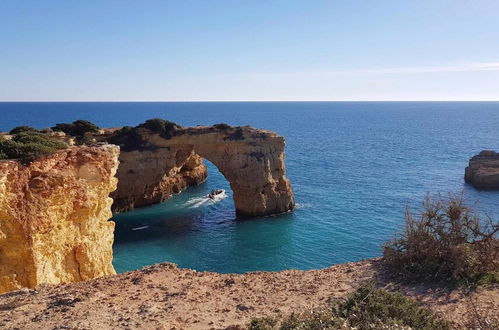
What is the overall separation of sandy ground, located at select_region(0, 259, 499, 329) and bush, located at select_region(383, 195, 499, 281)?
0.83 meters

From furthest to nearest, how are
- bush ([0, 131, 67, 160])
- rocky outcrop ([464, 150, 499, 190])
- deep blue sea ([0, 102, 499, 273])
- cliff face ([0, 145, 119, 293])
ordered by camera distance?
1. rocky outcrop ([464, 150, 499, 190])
2. deep blue sea ([0, 102, 499, 273])
3. bush ([0, 131, 67, 160])
4. cliff face ([0, 145, 119, 293])

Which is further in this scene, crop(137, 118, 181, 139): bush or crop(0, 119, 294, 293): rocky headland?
crop(137, 118, 181, 139): bush

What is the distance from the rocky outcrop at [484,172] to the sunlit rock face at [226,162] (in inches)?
1142

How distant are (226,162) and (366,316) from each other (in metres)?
36.7

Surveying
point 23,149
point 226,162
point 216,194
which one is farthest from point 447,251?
point 216,194

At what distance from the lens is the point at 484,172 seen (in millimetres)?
58812

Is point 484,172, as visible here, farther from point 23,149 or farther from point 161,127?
point 23,149

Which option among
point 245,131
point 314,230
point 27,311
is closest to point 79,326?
point 27,311

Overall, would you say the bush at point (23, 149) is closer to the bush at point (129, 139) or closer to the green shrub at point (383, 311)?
the green shrub at point (383, 311)

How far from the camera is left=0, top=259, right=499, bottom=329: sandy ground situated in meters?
11.5

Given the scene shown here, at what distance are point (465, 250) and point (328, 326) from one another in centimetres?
715

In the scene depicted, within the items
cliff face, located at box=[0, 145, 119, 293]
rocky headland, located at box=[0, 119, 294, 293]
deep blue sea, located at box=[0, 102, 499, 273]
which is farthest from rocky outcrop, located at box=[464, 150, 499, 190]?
cliff face, located at box=[0, 145, 119, 293]

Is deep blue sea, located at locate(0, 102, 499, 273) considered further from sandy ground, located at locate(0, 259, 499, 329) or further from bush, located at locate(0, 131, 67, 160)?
sandy ground, located at locate(0, 259, 499, 329)

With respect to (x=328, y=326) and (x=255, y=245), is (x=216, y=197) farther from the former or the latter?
(x=328, y=326)
